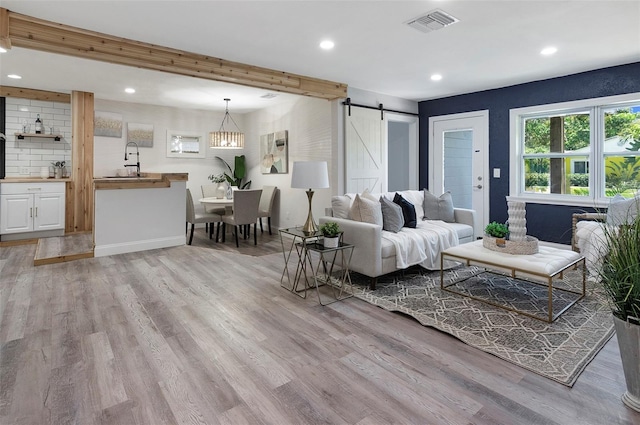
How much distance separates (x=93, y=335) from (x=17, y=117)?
552 centimetres

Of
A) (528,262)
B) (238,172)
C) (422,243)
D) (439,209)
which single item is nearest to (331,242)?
(422,243)

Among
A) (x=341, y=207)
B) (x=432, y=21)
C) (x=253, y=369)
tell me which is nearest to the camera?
(x=253, y=369)

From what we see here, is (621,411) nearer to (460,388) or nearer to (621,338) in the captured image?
(621,338)

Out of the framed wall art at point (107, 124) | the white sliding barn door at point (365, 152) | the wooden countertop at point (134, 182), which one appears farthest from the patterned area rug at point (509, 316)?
the framed wall art at point (107, 124)

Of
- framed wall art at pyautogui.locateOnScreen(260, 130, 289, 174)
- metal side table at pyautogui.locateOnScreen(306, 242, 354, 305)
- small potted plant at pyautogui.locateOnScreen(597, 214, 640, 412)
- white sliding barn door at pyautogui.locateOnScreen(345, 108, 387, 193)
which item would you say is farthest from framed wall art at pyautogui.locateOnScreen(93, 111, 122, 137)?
small potted plant at pyautogui.locateOnScreen(597, 214, 640, 412)

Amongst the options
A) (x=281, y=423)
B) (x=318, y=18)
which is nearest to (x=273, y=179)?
(x=318, y=18)

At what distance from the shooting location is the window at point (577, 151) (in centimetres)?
457

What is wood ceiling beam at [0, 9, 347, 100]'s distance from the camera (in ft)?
10.3

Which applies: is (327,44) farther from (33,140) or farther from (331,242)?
(33,140)

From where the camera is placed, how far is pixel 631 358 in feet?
5.75

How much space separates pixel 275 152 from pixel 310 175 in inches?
144

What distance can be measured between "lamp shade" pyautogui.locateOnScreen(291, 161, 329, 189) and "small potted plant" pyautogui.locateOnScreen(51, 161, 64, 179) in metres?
5.08

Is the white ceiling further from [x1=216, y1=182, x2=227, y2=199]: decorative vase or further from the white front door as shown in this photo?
[x1=216, y1=182, x2=227, y2=199]: decorative vase

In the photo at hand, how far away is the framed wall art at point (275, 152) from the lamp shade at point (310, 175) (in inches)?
A: 126
